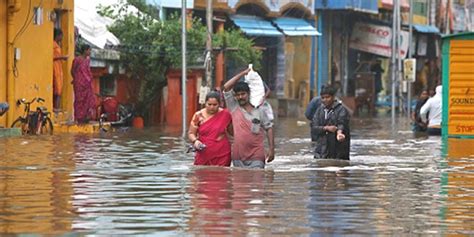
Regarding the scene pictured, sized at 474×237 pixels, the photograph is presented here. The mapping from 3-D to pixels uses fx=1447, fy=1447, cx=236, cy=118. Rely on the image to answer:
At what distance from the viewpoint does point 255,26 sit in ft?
176

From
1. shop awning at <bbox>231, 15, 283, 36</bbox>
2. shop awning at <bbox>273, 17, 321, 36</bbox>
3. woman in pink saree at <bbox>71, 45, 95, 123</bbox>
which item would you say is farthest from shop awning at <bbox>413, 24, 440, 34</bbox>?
woman in pink saree at <bbox>71, 45, 95, 123</bbox>

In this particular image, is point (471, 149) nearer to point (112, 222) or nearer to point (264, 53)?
point (112, 222)

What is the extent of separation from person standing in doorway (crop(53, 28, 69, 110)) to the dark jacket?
1601 centimetres

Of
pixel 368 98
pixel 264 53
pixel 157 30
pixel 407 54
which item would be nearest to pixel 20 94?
pixel 157 30

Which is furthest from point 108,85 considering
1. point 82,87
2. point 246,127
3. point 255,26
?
point 246,127

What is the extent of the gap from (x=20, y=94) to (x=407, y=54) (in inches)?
1395

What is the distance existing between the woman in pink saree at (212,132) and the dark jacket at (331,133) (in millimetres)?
2878

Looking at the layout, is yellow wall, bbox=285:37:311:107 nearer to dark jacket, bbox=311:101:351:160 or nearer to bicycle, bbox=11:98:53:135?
bicycle, bbox=11:98:53:135

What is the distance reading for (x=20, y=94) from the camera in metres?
32.9

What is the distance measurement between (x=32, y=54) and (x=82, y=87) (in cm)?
197

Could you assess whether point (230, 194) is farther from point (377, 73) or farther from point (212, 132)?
point (377, 73)

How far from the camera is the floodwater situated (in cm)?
1155

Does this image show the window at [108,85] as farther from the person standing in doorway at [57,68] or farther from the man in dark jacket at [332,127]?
the man in dark jacket at [332,127]

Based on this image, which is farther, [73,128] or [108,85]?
[108,85]
